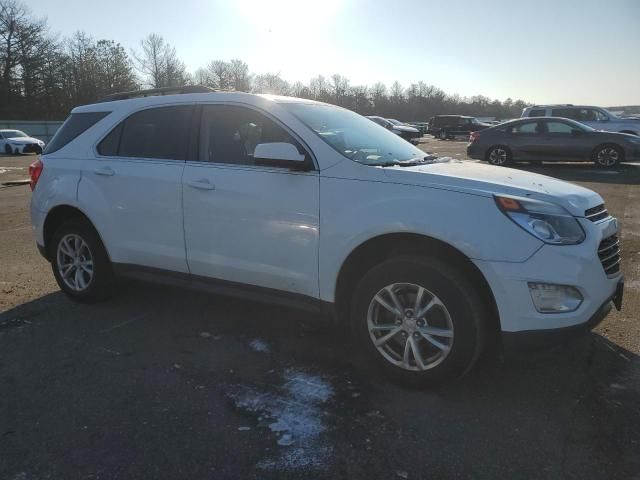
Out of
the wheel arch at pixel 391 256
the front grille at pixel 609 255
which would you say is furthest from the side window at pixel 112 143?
the front grille at pixel 609 255

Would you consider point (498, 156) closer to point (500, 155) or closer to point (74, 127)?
point (500, 155)

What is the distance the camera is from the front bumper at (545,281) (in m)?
2.83

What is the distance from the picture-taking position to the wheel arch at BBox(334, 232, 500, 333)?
9.96 feet

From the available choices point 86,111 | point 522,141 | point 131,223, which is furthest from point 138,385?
point 522,141

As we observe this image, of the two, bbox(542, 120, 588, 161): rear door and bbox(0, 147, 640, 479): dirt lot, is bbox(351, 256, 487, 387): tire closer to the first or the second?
bbox(0, 147, 640, 479): dirt lot

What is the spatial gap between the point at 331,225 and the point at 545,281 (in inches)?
51.8

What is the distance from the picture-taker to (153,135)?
4.36 meters

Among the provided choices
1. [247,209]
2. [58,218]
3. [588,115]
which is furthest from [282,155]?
[588,115]

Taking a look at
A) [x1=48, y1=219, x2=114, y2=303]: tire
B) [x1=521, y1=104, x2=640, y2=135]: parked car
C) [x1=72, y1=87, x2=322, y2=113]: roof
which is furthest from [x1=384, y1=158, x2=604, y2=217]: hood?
[x1=521, y1=104, x2=640, y2=135]: parked car

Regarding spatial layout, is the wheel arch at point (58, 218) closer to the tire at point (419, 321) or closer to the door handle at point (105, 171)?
the door handle at point (105, 171)

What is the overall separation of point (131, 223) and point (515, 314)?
3.06m

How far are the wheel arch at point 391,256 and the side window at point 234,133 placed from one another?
99 centimetres

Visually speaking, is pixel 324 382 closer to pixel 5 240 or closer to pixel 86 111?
pixel 86 111

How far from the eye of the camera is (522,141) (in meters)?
16.3
